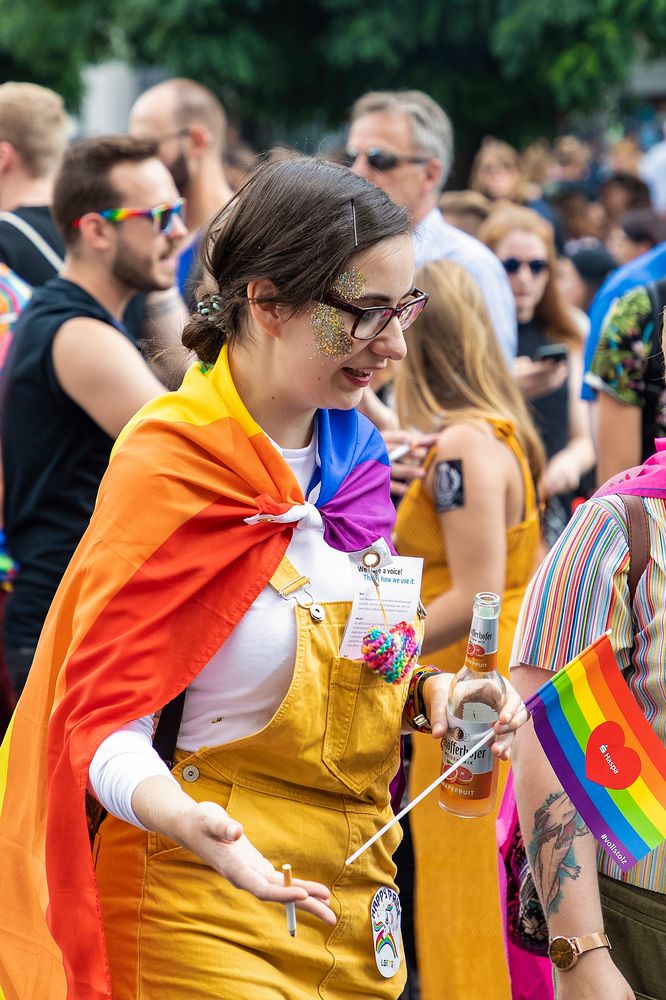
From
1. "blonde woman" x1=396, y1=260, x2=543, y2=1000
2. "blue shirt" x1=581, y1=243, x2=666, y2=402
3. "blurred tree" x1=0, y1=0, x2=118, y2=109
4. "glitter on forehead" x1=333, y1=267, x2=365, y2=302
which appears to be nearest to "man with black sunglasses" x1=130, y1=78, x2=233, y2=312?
"blue shirt" x1=581, y1=243, x2=666, y2=402

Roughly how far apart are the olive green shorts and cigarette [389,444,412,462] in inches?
57.2

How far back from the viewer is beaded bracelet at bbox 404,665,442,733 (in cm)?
255

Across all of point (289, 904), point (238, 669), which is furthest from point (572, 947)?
point (238, 669)

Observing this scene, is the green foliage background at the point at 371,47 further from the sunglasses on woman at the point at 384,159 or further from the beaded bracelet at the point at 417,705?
the beaded bracelet at the point at 417,705

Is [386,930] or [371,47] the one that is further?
[371,47]

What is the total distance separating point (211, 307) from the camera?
8.28 ft

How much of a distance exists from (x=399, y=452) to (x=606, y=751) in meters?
1.43

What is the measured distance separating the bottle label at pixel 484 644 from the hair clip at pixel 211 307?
74 cm

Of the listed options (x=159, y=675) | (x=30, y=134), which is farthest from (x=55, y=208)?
(x=159, y=675)

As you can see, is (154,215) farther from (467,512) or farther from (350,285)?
(350,285)

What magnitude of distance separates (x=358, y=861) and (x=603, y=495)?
0.81 m

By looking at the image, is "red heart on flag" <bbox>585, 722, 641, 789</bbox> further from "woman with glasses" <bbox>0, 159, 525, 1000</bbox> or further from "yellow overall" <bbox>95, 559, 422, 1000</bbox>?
"yellow overall" <bbox>95, 559, 422, 1000</bbox>

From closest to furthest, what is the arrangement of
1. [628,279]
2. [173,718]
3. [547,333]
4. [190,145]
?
[173,718], [628,279], [190,145], [547,333]

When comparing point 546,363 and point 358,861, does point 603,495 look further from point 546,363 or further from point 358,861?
point 546,363
